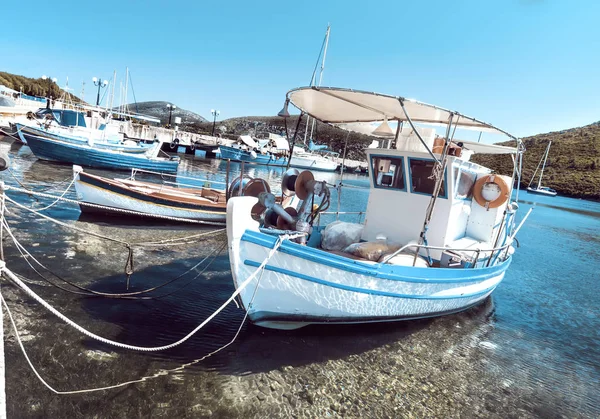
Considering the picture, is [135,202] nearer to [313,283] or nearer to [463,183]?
[313,283]

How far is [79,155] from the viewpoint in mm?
26797

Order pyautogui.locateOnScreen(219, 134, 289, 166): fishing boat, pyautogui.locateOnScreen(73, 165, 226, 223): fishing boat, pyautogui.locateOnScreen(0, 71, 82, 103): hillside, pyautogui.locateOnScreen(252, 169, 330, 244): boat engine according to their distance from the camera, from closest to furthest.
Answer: pyautogui.locateOnScreen(252, 169, 330, 244): boat engine
pyautogui.locateOnScreen(73, 165, 226, 223): fishing boat
pyautogui.locateOnScreen(219, 134, 289, 166): fishing boat
pyautogui.locateOnScreen(0, 71, 82, 103): hillside

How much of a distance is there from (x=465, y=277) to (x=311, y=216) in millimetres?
3656

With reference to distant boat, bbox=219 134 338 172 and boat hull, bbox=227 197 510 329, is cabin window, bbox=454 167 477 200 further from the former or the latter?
distant boat, bbox=219 134 338 172

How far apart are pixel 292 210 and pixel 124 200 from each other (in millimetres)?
8298

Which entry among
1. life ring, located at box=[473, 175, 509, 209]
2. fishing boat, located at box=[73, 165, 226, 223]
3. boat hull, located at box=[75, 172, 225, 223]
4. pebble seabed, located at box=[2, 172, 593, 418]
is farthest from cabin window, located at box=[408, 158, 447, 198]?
boat hull, located at box=[75, 172, 225, 223]

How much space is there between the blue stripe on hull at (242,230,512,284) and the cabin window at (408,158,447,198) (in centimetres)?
181

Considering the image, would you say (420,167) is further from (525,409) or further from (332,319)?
(525,409)

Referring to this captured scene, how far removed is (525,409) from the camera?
5520mm

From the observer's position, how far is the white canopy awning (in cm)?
645

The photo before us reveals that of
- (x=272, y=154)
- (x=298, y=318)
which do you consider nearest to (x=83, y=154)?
(x=298, y=318)

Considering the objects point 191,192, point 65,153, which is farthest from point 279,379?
point 65,153

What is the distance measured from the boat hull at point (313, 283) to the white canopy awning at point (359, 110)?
2732 mm

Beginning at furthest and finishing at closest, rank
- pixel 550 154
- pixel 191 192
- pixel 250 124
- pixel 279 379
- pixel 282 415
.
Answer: pixel 250 124
pixel 550 154
pixel 191 192
pixel 279 379
pixel 282 415
